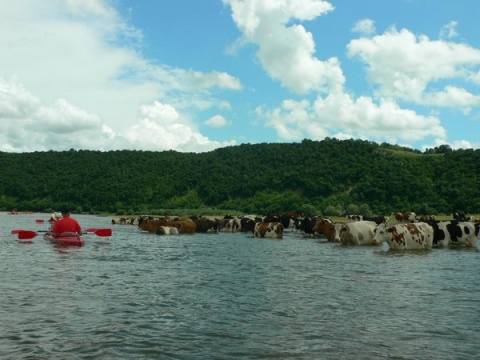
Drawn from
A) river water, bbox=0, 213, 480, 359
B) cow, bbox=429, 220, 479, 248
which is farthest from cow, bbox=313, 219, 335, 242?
river water, bbox=0, 213, 480, 359

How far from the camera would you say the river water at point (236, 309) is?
859cm

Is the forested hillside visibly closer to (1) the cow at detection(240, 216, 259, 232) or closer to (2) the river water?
(1) the cow at detection(240, 216, 259, 232)

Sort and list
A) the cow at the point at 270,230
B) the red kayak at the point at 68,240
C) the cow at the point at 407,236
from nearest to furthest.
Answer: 1. the cow at the point at 407,236
2. the red kayak at the point at 68,240
3. the cow at the point at 270,230

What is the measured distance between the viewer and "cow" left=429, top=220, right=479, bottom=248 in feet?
99.0

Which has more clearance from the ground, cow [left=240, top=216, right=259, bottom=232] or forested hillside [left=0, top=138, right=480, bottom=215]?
forested hillside [left=0, top=138, right=480, bottom=215]

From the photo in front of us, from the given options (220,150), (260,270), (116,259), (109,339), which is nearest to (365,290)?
(260,270)

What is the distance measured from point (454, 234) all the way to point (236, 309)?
23107 millimetres

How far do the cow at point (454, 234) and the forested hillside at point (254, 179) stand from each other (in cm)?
5224

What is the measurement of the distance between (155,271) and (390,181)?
8482cm

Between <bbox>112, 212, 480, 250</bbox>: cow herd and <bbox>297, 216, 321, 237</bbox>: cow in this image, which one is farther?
<bbox>297, 216, 321, 237</bbox>: cow

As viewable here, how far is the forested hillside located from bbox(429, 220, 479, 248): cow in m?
52.2

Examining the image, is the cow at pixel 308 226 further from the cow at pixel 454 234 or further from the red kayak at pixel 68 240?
the red kayak at pixel 68 240

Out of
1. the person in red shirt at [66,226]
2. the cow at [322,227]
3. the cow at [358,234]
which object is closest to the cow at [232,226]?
the cow at [322,227]

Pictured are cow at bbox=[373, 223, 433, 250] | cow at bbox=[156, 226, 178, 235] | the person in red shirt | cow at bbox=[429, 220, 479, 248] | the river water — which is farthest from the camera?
cow at bbox=[156, 226, 178, 235]
